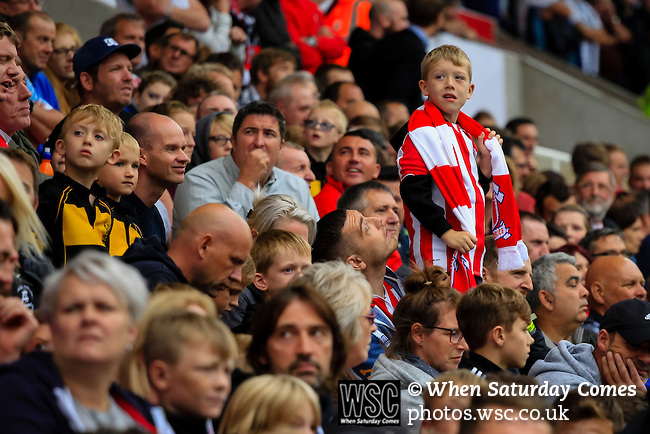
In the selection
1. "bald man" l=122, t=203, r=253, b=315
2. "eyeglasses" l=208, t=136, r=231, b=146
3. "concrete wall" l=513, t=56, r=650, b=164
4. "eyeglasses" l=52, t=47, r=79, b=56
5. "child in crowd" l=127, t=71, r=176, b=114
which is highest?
"concrete wall" l=513, t=56, r=650, b=164

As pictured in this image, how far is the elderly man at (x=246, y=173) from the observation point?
6.55 m

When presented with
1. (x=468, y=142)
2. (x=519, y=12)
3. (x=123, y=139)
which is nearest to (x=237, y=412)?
(x=123, y=139)

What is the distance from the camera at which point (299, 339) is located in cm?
382

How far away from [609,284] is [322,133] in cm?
267

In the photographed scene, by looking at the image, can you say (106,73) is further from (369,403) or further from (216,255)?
(369,403)

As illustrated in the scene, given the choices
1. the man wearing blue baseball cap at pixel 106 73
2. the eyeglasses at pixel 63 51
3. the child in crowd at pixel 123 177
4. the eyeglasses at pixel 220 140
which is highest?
the eyeglasses at pixel 63 51

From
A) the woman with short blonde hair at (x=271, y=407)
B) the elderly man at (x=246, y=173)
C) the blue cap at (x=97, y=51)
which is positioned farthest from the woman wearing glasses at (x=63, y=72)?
the woman with short blonde hair at (x=271, y=407)

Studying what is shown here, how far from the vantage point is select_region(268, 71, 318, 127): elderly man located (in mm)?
9125

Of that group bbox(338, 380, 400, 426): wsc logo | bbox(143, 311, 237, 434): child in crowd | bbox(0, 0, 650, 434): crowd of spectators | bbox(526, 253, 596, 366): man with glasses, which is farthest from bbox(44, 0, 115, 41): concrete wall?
bbox(143, 311, 237, 434): child in crowd

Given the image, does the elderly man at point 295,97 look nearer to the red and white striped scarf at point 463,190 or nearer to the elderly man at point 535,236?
the elderly man at point 535,236

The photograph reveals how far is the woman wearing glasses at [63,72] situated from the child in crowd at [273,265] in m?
3.15

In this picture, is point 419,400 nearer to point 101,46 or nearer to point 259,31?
point 101,46

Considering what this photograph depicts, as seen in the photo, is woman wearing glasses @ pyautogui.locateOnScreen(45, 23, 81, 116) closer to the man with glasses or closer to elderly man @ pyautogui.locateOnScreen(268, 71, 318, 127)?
elderly man @ pyautogui.locateOnScreen(268, 71, 318, 127)

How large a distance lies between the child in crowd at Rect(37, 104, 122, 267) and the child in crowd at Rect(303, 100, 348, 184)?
3.02 metres
